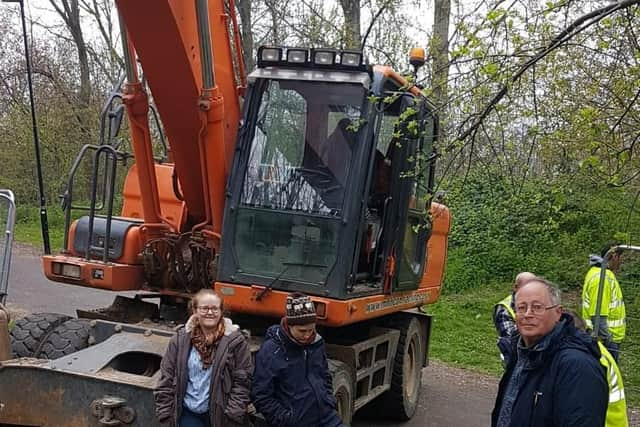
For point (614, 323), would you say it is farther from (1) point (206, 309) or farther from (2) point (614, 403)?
(1) point (206, 309)

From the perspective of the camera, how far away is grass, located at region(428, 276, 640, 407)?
10649 millimetres

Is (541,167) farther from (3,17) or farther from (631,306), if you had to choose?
(3,17)

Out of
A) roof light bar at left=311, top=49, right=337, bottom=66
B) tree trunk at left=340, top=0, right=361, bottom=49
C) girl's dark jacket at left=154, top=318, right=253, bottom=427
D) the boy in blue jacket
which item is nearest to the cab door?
roof light bar at left=311, top=49, right=337, bottom=66

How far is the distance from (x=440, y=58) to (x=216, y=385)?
14.3 ft

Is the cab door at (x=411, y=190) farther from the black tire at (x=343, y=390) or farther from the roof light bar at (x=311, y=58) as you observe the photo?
the black tire at (x=343, y=390)

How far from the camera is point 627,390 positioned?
9.64 metres

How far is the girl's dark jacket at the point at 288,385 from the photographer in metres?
4.31

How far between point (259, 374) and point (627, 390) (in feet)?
22.7

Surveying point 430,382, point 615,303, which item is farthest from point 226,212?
point 430,382

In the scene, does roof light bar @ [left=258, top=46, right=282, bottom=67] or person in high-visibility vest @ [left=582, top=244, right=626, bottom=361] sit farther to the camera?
person in high-visibility vest @ [left=582, top=244, right=626, bottom=361]

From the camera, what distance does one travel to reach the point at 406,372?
770 centimetres

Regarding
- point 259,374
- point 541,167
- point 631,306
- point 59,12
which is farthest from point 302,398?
point 59,12

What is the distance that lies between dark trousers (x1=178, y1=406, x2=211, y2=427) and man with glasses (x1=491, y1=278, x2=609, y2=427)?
65.9 inches

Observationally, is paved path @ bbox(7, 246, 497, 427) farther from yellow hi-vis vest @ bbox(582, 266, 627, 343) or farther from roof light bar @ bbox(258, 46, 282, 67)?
roof light bar @ bbox(258, 46, 282, 67)
